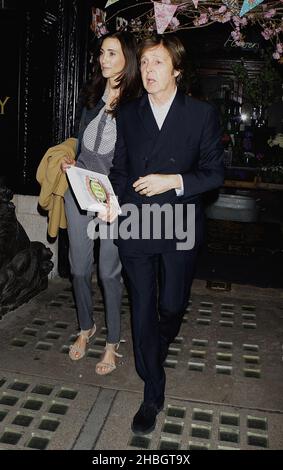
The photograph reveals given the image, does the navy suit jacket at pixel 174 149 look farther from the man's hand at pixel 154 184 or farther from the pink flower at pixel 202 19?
the pink flower at pixel 202 19

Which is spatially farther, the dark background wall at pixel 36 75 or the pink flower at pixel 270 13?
the pink flower at pixel 270 13

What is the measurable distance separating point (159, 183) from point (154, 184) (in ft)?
0.10

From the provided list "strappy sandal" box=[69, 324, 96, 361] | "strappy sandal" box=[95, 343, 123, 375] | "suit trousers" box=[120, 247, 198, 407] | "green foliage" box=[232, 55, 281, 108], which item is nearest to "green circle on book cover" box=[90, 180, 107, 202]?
"suit trousers" box=[120, 247, 198, 407]

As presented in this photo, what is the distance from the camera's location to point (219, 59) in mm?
12461

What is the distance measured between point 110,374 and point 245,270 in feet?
12.5

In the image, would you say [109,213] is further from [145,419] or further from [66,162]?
[145,419]

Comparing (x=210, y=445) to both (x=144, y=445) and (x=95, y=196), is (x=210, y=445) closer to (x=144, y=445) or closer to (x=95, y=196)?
(x=144, y=445)

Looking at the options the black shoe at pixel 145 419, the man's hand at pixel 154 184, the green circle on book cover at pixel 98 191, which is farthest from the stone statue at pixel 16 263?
the man's hand at pixel 154 184

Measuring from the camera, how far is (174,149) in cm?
304

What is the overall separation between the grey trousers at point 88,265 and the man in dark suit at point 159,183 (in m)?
0.63

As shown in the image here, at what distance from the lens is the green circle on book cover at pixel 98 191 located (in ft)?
9.76

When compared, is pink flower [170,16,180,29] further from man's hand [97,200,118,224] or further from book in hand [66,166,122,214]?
man's hand [97,200,118,224]

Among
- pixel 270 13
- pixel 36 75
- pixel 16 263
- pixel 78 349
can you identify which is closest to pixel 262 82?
pixel 270 13
